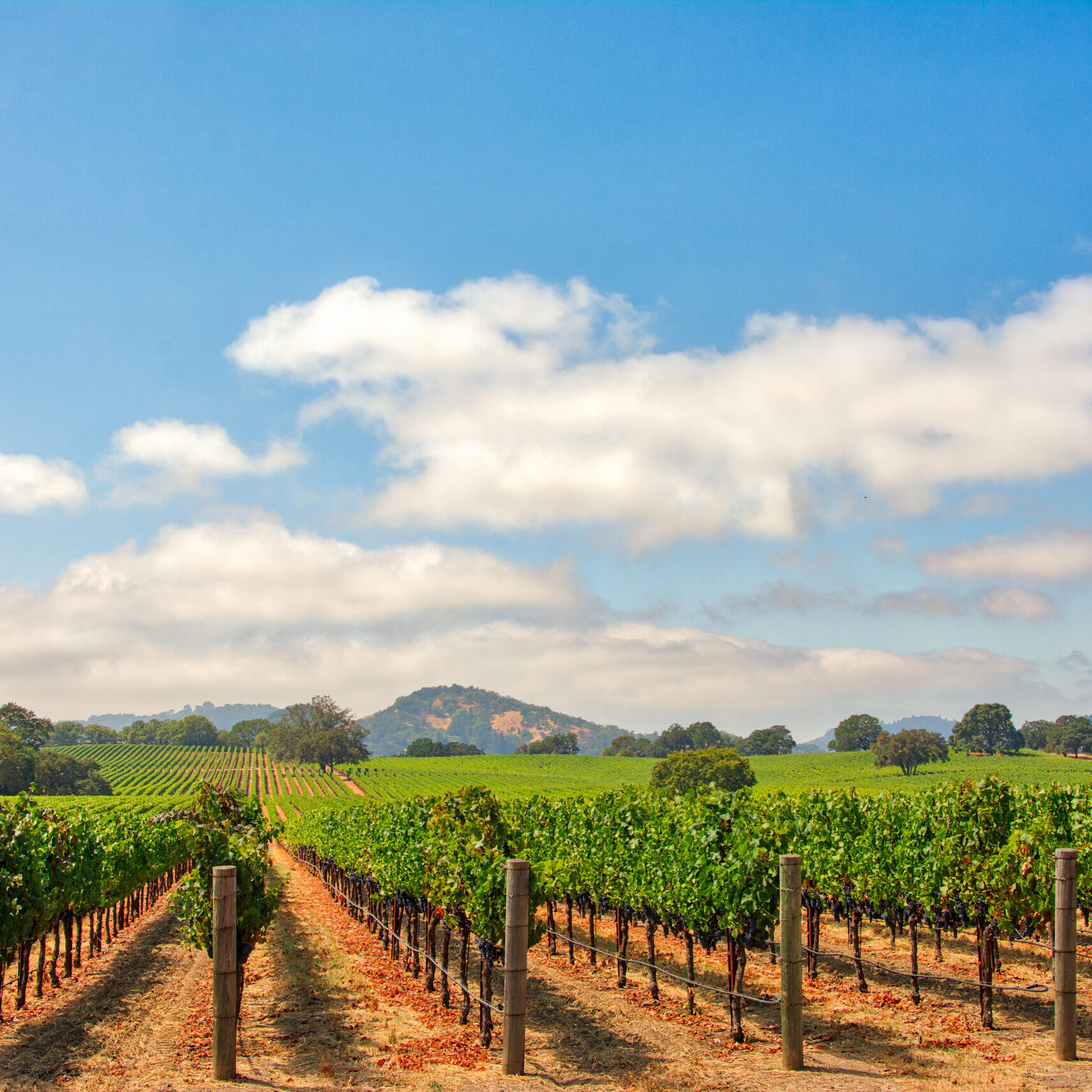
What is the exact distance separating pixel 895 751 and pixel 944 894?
112 m

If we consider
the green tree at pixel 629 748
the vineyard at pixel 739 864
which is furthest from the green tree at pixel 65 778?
the vineyard at pixel 739 864

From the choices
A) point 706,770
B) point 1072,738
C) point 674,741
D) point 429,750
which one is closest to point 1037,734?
point 1072,738

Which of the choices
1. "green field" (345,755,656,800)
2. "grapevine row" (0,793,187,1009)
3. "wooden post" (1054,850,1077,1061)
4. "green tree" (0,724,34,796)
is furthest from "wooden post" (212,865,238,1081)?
"green tree" (0,724,34,796)

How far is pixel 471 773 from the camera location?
13838cm

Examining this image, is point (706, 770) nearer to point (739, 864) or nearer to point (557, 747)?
point (739, 864)

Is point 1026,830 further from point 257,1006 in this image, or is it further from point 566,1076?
point 257,1006

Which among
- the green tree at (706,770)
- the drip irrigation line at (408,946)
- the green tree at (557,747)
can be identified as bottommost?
the green tree at (557,747)

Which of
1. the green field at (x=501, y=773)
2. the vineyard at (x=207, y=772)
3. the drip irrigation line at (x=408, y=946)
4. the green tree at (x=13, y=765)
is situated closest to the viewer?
the drip irrigation line at (x=408, y=946)

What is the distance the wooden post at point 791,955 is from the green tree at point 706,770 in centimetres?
8644

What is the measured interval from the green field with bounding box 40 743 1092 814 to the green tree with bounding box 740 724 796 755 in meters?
11.2

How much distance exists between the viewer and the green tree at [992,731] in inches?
5153

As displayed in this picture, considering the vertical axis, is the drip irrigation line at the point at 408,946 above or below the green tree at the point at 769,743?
above

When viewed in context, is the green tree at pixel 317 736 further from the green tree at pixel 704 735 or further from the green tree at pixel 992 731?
the green tree at pixel 992 731

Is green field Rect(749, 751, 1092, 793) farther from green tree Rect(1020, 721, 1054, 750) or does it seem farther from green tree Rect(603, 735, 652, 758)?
green tree Rect(603, 735, 652, 758)
